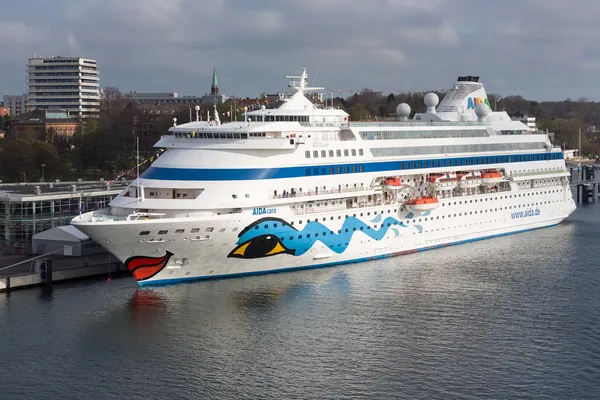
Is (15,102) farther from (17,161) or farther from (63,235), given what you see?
(63,235)

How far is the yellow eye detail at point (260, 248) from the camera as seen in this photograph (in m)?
35.8

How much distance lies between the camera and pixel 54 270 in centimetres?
3778

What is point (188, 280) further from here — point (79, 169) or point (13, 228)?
point (79, 169)

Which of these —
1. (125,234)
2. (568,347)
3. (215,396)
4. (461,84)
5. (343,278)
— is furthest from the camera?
(461,84)

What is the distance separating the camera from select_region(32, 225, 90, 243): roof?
136 ft

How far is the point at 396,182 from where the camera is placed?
1650 inches

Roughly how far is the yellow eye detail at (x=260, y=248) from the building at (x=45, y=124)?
240 ft

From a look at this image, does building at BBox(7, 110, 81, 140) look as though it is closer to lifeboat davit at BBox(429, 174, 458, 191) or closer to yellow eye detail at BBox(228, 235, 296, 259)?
lifeboat davit at BBox(429, 174, 458, 191)

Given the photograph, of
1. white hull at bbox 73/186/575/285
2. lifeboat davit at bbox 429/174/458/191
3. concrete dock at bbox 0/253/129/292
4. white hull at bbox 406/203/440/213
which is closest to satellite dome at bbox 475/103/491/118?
white hull at bbox 73/186/575/285

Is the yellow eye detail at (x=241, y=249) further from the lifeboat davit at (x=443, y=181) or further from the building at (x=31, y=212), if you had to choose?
the lifeboat davit at (x=443, y=181)

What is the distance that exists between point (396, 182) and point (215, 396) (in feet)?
67.3

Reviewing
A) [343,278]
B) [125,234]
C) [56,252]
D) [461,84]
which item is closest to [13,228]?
[56,252]

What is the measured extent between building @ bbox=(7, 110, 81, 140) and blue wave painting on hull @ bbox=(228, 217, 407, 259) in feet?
236

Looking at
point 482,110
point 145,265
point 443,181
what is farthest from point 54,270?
point 482,110
